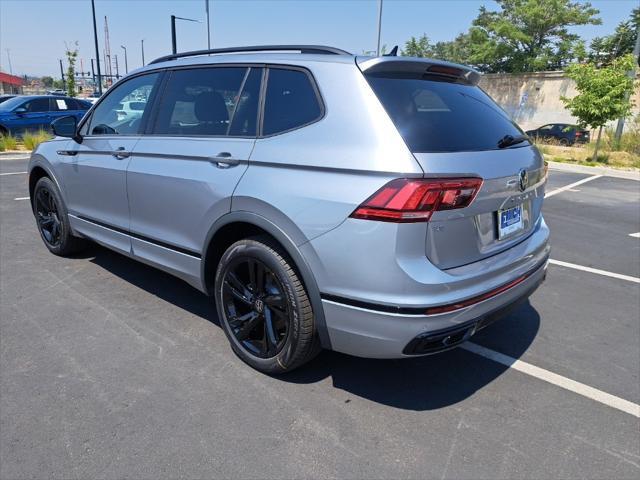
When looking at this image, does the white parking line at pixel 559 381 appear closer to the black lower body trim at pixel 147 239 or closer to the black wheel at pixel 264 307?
the black wheel at pixel 264 307

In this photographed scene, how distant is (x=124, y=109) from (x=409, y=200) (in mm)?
2814

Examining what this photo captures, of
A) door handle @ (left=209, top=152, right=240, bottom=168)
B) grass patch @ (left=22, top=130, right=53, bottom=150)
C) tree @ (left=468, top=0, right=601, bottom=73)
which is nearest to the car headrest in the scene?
door handle @ (left=209, top=152, right=240, bottom=168)

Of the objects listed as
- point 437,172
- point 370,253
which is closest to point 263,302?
point 370,253

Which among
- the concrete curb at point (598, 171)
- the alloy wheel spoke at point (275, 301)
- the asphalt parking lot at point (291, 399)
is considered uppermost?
the alloy wheel spoke at point (275, 301)

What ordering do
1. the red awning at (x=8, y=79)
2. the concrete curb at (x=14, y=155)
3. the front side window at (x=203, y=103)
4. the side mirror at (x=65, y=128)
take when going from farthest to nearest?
the red awning at (x=8, y=79) < the concrete curb at (x=14, y=155) < the side mirror at (x=65, y=128) < the front side window at (x=203, y=103)

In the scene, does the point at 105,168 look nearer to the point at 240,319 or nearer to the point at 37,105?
the point at 240,319

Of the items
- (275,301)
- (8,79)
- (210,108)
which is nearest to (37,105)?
(210,108)

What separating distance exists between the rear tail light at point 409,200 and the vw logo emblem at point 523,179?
0.60 meters

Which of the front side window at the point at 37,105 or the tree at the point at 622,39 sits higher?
the tree at the point at 622,39

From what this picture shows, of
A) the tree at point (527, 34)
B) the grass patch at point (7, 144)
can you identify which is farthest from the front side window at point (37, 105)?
the tree at point (527, 34)

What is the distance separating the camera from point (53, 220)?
4871 mm

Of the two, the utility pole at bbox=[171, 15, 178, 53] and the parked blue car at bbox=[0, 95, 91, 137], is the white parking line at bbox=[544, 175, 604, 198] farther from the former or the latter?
the utility pole at bbox=[171, 15, 178, 53]

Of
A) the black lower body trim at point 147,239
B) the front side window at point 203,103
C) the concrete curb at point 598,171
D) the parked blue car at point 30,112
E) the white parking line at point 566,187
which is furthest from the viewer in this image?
the parked blue car at point 30,112

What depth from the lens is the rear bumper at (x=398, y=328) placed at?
7.32 feet
